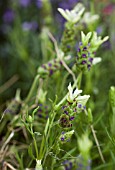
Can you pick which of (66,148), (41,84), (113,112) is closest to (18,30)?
(41,84)

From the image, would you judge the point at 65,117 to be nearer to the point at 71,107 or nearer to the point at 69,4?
the point at 71,107

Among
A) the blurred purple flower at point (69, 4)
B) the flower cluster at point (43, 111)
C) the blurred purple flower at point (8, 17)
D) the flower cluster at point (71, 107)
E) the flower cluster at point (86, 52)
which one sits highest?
the blurred purple flower at point (8, 17)

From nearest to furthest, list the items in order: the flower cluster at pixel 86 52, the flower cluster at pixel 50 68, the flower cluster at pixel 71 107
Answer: the flower cluster at pixel 71 107 < the flower cluster at pixel 86 52 < the flower cluster at pixel 50 68

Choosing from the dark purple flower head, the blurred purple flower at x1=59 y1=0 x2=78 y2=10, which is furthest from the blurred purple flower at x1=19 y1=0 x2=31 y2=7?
the blurred purple flower at x1=59 y1=0 x2=78 y2=10

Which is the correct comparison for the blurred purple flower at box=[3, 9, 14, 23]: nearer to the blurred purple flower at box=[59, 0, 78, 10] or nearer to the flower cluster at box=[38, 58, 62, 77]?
the blurred purple flower at box=[59, 0, 78, 10]

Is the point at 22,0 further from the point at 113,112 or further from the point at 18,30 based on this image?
the point at 113,112

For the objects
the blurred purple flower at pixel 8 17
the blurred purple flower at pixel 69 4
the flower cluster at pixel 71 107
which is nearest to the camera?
the flower cluster at pixel 71 107

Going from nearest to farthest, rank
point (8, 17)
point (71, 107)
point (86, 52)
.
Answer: point (71, 107), point (86, 52), point (8, 17)

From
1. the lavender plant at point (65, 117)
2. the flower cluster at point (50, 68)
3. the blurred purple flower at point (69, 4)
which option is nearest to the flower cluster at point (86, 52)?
the lavender plant at point (65, 117)

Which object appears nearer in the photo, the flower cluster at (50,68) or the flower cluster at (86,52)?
the flower cluster at (86,52)

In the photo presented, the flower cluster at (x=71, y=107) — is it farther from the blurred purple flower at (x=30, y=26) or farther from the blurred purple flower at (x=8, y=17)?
the blurred purple flower at (x=8, y=17)

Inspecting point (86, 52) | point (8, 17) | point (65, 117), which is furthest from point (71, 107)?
point (8, 17)
